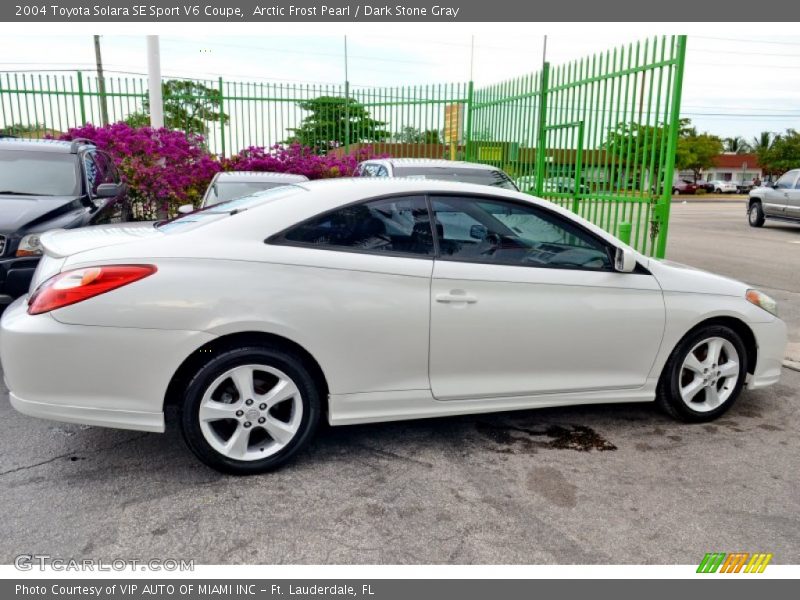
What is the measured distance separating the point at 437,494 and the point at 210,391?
4.07ft

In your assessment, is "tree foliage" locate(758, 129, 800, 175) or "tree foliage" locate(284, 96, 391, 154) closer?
"tree foliage" locate(284, 96, 391, 154)

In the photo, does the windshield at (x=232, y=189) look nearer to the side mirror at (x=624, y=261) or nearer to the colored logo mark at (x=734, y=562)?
the side mirror at (x=624, y=261)

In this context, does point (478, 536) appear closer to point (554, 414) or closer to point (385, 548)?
point (385, 548)

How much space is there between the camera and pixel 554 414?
4438 mm

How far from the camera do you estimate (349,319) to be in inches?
134

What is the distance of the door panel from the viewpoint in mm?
3607

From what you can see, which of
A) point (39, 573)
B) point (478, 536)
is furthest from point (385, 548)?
point (39, 573)

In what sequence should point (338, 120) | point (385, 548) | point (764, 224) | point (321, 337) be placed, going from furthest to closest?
point (764, 224) < point (338, 120) < point (321, 337) < point (385, 548)

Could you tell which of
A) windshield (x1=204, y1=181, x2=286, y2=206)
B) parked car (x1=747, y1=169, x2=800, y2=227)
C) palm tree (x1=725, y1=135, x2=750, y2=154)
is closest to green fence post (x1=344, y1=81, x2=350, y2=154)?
windshield (x1=204, y1=181, x2=286, y2=206)

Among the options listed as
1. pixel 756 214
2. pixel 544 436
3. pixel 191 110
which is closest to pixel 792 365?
pixel 544 436

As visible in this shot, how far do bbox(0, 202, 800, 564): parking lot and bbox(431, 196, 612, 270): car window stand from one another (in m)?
1.10

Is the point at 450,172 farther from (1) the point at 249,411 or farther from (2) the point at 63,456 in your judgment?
(2) the point at 63,456

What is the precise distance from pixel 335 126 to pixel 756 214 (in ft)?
45.5

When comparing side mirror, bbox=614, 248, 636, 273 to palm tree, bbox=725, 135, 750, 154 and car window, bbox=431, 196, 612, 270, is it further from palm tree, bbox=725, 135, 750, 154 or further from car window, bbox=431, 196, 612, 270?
palm tree, bbox=725, 135, 750, 154
